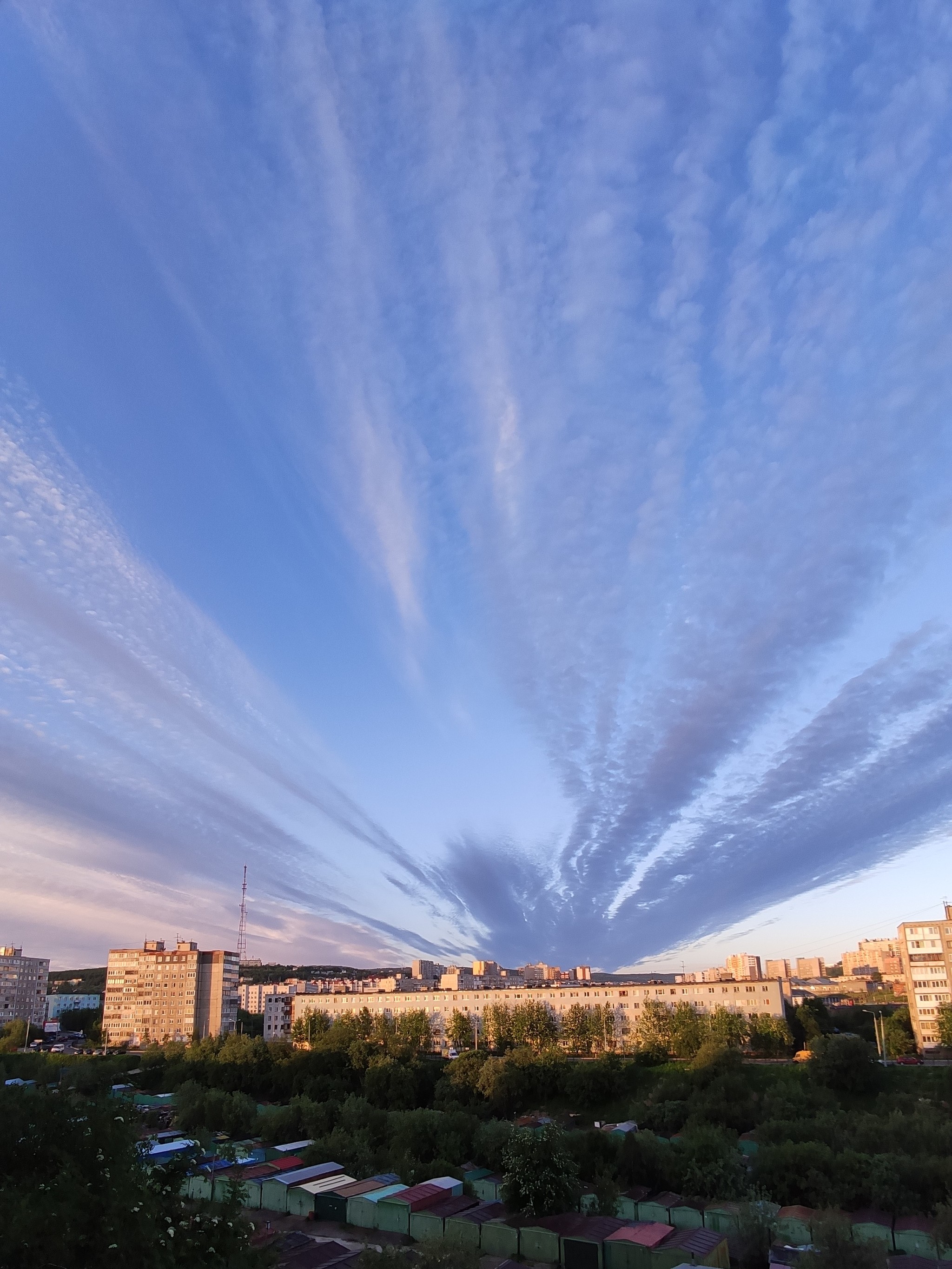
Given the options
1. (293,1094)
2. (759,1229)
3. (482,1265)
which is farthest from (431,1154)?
(293,1094)

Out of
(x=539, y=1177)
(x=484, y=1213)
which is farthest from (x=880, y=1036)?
(x=484, y=1213)

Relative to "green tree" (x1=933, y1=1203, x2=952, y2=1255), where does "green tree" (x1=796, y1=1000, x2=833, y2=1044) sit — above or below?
above

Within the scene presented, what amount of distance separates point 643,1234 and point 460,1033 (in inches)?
1676

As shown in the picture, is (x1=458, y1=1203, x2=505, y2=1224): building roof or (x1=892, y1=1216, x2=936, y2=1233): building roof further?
(x1=458, y1=1203, x2=505, y2=1224): building roof

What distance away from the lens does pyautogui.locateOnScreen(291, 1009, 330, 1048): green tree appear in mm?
62706

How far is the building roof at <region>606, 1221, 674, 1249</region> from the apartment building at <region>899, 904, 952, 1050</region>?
30011mm

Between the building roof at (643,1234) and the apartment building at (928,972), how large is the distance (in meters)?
30.0

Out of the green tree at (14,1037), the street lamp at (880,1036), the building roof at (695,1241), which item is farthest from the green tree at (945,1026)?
the green tree at (14,1037)

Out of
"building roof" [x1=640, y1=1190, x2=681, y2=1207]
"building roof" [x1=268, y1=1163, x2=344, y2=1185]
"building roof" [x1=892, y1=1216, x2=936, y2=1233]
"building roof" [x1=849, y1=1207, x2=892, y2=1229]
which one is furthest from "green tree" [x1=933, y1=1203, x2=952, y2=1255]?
"building roof" [x1=268, y1=1163, x2=344, y2=1185]

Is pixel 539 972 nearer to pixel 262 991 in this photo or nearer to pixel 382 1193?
pixel 262 991

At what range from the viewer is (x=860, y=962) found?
133 meters

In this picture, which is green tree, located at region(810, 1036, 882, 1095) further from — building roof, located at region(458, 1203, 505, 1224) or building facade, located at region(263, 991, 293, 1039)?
building facade, located at region(263, 991, 293, 1039)

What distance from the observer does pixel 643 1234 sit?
2094 centimetres

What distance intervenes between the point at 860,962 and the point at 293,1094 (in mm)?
115510
